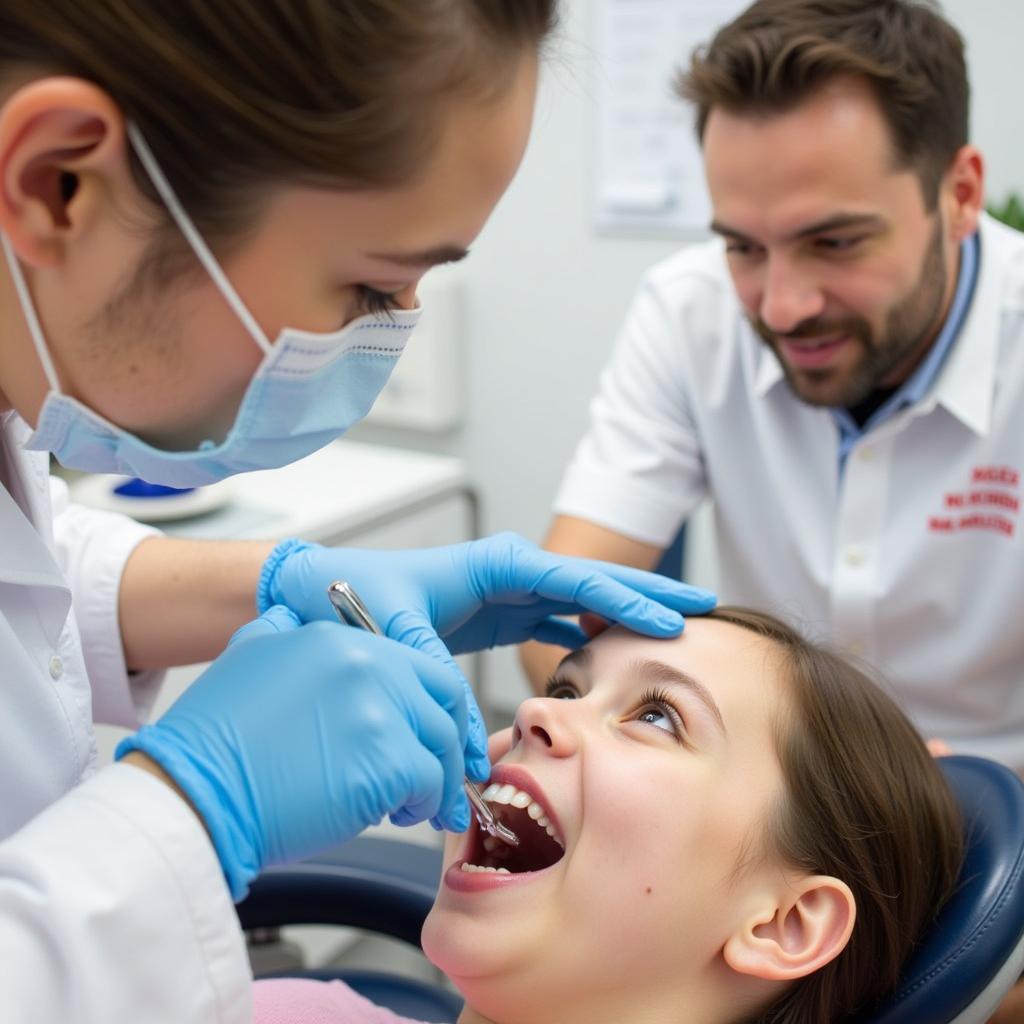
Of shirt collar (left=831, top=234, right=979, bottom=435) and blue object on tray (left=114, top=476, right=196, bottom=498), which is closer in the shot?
shirt collar (left=831, top=234, right=979, bottom=435)

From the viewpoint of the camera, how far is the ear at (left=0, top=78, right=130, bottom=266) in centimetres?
60

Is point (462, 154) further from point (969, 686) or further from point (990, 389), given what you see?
point (969, 686)

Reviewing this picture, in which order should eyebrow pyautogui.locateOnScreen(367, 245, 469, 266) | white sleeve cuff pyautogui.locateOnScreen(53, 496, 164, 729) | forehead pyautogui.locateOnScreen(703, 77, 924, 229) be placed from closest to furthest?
1. eyebrow pyautogui.locateOnScreen(367, 245, 469, 266)
2. white sleeve cuff pyautogui.locateOnScreen(53, 496, 164, 729)
3. forehead pyautogui.locateOnScreen(703, 77, 924, 229)

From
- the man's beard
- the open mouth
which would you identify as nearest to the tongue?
the open mouth

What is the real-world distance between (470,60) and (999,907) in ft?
2.60

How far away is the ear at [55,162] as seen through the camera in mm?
604

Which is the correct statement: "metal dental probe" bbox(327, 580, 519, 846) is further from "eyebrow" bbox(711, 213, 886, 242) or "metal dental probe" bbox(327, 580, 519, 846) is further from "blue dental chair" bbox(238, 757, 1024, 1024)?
"eyebrow" bbox(711, 213, 886, 242)

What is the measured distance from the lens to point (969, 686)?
166 centimetres

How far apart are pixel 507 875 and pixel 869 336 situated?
978mm

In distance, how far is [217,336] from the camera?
0.71 metres

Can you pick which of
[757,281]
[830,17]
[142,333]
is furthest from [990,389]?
[142,333]

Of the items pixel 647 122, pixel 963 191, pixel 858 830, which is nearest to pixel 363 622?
pixel 858 830

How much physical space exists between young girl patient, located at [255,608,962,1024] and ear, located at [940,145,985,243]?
865mm

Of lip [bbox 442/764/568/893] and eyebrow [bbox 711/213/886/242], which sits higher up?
eyebrow [bbox 711/213/886/242]
